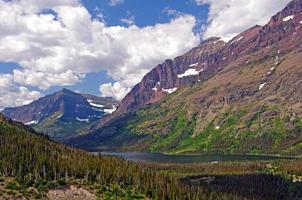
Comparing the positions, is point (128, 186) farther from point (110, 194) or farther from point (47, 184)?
point (47, 184)

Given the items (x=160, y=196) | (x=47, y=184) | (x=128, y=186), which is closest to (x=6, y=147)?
(x=47, y=184)

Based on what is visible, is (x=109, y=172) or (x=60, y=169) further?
(x=109, y=172)

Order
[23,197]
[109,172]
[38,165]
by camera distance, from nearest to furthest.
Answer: [23,197] < [38,165] < [109,172]

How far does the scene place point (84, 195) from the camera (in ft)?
540

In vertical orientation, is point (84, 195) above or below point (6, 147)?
below

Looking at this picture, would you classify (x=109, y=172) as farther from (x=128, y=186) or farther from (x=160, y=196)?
(x=160, y=196)

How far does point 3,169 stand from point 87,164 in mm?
38335

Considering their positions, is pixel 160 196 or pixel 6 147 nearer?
pixel 160 196

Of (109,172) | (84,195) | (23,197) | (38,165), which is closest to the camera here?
(23,197)

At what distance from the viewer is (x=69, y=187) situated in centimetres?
17000

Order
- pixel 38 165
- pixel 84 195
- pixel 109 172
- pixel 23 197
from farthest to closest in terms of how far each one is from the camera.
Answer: pixel 109 172, pixel 38 165, pixel 84 195, pixel 23 197

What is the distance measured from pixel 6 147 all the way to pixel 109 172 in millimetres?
44910

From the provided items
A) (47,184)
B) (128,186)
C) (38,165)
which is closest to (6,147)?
(38,165)

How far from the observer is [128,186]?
619ft
